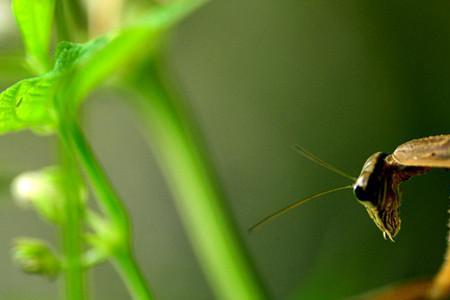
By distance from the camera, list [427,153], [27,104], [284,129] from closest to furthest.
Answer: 1. [27,104]
2. [427,153]
3. [284,129]

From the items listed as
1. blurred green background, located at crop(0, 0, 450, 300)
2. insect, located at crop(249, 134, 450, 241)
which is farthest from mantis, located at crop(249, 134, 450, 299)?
blurred green background, located at crop(0, 0, 450, 300)

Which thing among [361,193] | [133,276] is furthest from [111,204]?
[361,193]

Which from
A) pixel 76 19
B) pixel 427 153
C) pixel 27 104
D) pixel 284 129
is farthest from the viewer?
pixel 284 129

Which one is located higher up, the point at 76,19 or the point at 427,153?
the point at 76,19

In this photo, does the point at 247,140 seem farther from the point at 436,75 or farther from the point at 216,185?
the point at 216,185

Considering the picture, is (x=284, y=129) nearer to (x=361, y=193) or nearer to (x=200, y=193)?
(x=200, y=193)

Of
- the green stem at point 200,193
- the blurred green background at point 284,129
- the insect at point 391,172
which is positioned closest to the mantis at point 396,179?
the insect at point 391,172

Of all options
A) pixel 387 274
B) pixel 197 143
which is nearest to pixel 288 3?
pixel 387 274
